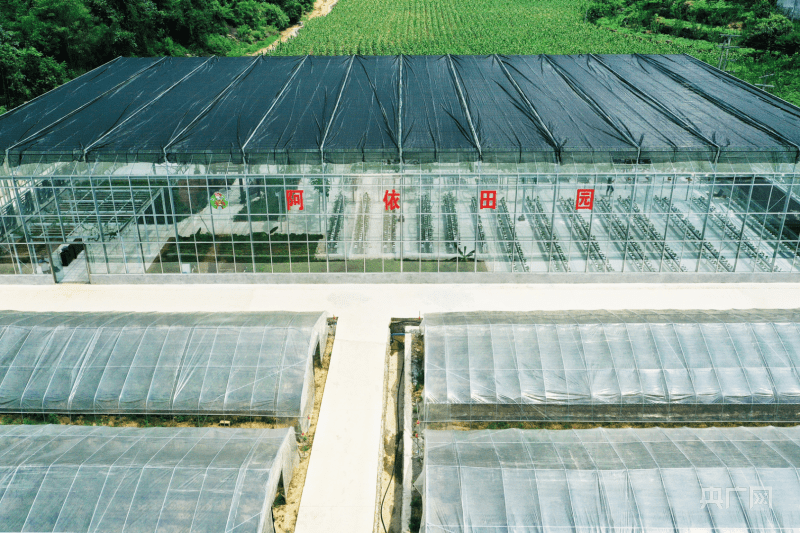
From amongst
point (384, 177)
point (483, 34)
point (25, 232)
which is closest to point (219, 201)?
point (384, 177)

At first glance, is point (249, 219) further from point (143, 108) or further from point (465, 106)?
point (465, 106)

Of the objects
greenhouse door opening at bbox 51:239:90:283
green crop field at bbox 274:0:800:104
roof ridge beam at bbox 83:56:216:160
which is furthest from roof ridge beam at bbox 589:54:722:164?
green crop field at bbox 274:0:800:104

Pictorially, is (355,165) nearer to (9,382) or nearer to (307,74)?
(307,74)

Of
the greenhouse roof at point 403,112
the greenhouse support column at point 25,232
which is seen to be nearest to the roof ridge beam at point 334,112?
Result: the greenhouse roof at point 403,112

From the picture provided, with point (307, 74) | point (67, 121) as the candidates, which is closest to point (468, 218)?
point (307, 74)

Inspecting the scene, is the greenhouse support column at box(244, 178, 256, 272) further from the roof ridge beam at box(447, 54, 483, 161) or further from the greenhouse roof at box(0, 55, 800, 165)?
the roof ridge beam at box(447, 54, 483, 161)
